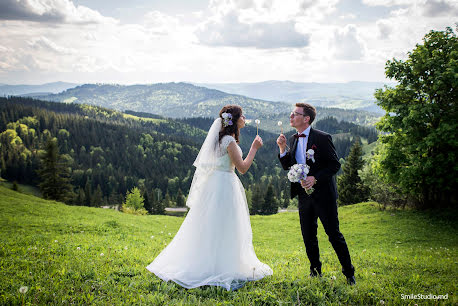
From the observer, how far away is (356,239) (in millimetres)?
21609

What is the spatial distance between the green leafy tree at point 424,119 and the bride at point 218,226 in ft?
59.0

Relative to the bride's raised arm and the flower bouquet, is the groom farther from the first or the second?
the bride's raised arm

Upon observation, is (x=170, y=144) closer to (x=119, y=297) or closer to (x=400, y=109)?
(x=400, y=109)

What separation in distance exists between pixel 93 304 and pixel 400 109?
22.7 meters

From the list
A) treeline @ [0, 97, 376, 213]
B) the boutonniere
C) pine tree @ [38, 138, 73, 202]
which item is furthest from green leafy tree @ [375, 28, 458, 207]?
treeline @ [0, 97, 376, 213]

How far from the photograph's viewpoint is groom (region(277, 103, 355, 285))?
6.09 m

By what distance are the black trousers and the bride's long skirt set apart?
1332mm

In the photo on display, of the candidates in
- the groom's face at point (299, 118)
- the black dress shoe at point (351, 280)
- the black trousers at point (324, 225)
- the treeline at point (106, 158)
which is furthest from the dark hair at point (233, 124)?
the treeline at point (106, 158)

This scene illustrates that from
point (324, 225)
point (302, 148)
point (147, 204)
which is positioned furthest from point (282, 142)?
point (147, 204)

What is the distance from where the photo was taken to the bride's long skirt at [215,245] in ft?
20.8

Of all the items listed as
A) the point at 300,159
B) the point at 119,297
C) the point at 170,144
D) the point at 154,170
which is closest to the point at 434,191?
the point at 300,159

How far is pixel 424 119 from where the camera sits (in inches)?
799

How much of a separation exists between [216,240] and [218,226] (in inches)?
12.2

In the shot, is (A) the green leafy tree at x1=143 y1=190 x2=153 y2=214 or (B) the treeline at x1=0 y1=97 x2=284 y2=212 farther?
(B) the treeline at x1=0 y1=97 x2=284 y2=212
